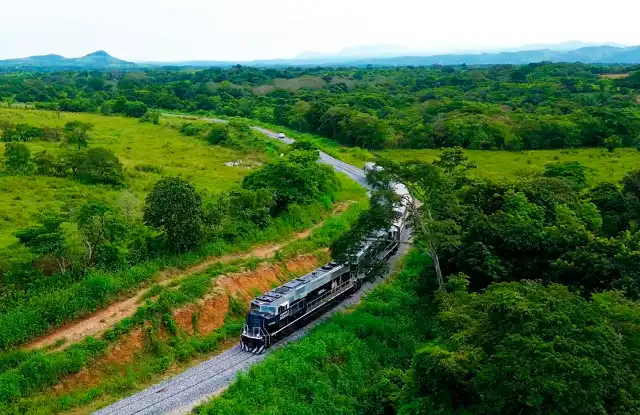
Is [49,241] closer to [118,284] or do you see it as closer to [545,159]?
[118,284]

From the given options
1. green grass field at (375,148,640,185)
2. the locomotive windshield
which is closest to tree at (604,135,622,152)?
green grass field at (375,148,640,185)

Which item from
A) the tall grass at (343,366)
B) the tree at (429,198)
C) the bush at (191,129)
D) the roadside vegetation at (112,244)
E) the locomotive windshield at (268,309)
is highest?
the tree at (429,198)

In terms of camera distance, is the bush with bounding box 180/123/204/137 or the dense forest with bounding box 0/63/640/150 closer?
the dense forest with bounding box 0/63/640/150

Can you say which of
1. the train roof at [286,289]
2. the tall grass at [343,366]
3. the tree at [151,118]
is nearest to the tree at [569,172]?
the tall grass at [343,366]

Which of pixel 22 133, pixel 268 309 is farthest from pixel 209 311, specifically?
pixel 22 133

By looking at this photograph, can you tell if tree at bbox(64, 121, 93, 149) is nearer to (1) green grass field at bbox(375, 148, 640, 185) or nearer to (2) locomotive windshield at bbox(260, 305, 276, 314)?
(1) green grass field at bbox(375, 148, 640, 185)

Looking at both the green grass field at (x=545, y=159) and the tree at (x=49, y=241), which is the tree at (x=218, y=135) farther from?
the tree at (x=49, y=241)
